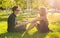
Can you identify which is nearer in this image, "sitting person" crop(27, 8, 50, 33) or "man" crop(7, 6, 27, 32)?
"sitting person" crop(27, 8, 50, 33)

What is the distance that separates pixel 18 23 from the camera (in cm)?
343

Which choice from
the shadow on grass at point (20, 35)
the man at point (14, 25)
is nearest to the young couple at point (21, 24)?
the man at point (14, 25)

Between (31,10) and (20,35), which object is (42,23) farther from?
(31,10)

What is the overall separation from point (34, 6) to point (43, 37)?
3.85 ft

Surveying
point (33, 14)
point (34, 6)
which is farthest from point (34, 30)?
point (34, 6)

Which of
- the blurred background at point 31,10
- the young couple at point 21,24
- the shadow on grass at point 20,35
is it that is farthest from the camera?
the blurred background at point 31,10

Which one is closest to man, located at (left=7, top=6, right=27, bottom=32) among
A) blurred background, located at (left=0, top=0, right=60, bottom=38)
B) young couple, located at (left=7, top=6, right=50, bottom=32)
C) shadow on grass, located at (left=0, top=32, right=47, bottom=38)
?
young couple, located at (left=7, top=6, right=50, bottom=32)

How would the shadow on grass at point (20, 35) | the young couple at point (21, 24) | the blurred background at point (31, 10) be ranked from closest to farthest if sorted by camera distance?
the shadow on grass at point (20, 35) < the young couple at point (21, 24) < the blurred background at point (31, 10)

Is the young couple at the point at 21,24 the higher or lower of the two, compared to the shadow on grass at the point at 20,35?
higher

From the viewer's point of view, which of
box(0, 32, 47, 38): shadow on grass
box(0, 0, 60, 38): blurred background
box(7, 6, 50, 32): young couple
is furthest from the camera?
box(0, 0, 60, 38): blurred background

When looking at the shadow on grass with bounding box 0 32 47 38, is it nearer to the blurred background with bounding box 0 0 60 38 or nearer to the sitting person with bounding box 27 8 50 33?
the sitting person with bounding box 27 8 50 33

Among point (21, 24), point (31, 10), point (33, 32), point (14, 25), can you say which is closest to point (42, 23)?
point (33, 32)

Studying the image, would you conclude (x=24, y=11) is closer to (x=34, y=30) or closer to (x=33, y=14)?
(x=33, y=14)

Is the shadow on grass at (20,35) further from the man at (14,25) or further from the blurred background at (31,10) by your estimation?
the blurred background at (31,10)
